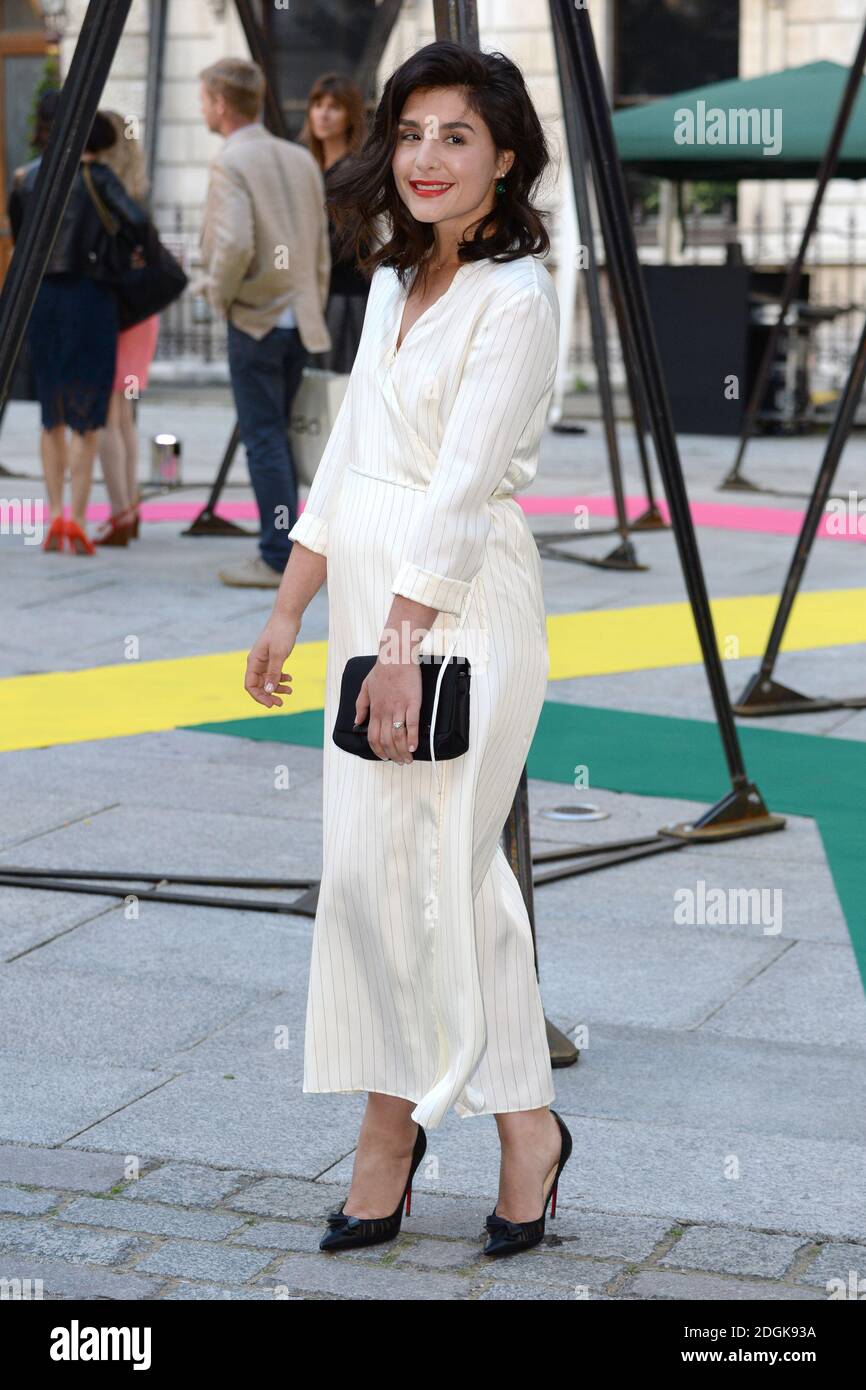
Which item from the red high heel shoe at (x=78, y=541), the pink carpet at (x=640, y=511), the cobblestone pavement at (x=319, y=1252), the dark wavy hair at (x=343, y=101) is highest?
the dark wavy hair at (x=343, y=101)

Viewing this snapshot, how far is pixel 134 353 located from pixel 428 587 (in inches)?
282

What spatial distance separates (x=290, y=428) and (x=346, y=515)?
5743 millimetres

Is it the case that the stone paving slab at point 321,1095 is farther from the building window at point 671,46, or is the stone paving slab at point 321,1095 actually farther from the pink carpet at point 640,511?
the building window at point 671,46

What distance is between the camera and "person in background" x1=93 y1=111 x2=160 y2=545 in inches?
368

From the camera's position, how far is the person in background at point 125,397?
9.34m

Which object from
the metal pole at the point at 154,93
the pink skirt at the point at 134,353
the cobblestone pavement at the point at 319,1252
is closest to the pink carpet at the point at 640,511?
the pink skirt at the point at 134,353

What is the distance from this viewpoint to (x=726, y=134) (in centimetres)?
1612

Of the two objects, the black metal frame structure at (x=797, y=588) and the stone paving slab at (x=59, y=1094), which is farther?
the black metal frame structure at (x=797, y=588)

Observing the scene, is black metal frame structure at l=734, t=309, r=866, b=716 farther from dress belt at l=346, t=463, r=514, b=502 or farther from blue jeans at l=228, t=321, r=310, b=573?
dress belt at l=346, t=463, r=514, b=502

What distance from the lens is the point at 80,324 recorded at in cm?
923

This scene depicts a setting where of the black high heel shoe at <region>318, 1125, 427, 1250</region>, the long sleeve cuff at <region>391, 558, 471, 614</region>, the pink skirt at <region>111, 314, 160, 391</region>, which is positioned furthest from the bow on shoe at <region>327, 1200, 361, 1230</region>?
the pink skirt at <region>111, 314, 160, 391</region>

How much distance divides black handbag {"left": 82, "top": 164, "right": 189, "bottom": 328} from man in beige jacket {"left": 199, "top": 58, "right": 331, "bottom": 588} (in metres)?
0.81

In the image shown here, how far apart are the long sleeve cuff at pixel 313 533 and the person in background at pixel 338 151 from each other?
546 cm
